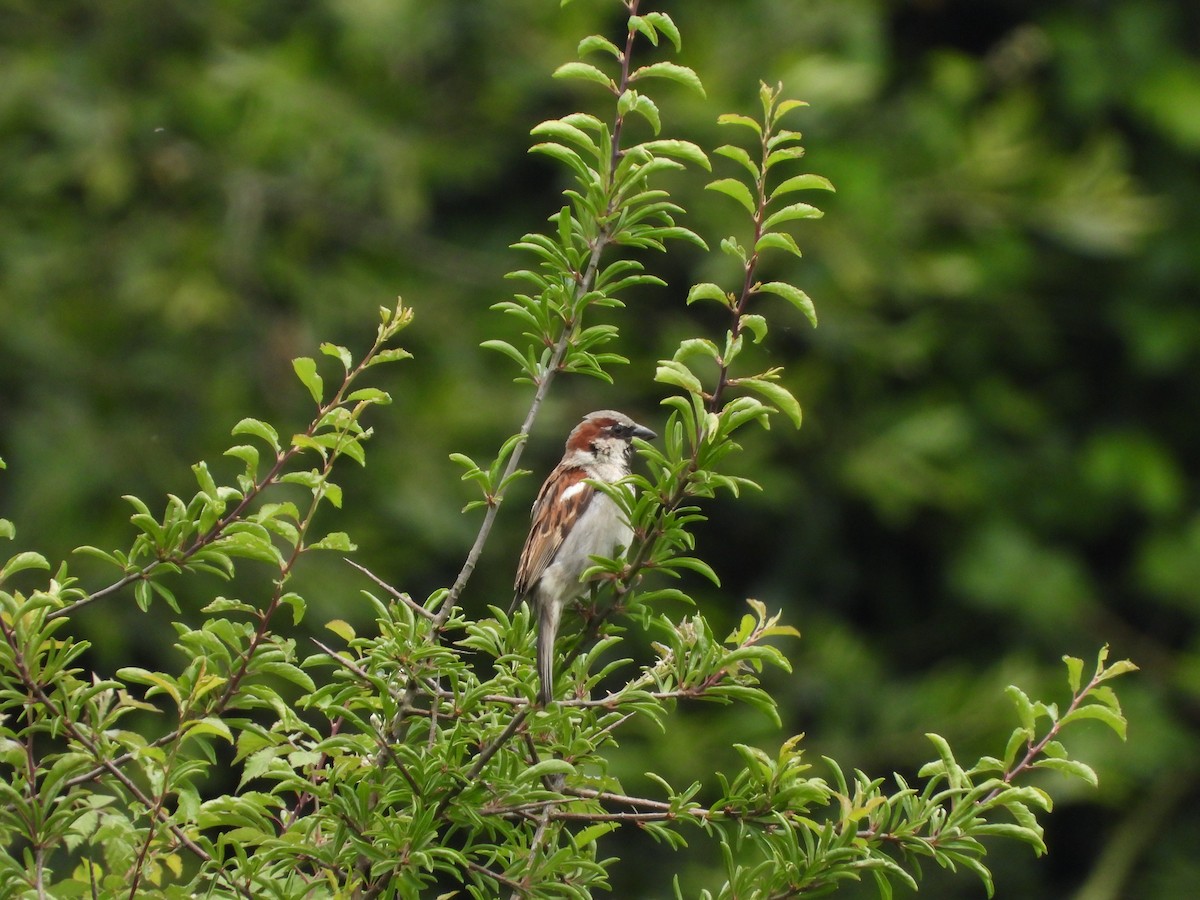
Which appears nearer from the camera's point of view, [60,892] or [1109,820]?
[60,892]

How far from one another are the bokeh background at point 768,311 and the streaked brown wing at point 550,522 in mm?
3629

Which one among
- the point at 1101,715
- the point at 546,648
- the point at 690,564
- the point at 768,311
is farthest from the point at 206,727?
the point at 768,311

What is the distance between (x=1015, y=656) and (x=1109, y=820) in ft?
3.66

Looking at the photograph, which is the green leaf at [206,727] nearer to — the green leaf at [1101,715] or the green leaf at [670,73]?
the green leaf at [670,73]

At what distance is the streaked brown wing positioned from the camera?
10.5 feet

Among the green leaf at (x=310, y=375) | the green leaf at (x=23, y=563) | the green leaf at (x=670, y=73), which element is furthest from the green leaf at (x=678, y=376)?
the green leaf at (x=23, y=563)

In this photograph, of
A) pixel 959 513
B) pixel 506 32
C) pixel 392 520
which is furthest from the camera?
pixel 959 513

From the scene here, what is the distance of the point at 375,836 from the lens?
219 centimetres

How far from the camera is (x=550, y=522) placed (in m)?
3.31

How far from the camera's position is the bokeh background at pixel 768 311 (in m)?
7.24

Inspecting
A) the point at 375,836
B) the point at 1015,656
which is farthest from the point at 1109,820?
the point at 375,836

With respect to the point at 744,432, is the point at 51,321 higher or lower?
lower

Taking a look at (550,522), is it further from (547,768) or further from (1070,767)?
(1070,767)

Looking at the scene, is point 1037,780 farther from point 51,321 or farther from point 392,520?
point 51,321
